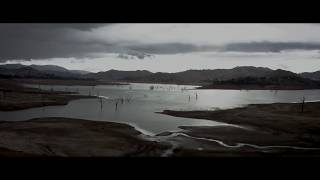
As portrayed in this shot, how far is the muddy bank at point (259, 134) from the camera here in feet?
35.4

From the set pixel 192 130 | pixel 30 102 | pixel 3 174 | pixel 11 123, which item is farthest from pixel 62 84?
pixel 3 174

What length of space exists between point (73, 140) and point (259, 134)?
7.34 metres

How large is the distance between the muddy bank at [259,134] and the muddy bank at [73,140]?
5.25 ft

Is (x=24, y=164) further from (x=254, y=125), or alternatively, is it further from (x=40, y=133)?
(x=254, y=125)

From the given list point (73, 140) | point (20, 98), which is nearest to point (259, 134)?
point (73, 140)

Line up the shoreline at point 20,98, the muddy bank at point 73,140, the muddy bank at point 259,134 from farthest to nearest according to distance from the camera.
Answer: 1. the shoreline at point 20,98
2. the muddy bank at point 259,134
3. the muddy bank at point 73,140

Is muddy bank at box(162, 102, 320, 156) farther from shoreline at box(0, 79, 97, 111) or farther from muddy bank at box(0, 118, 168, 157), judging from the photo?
shoreline at box(0, 79, 97, 111)

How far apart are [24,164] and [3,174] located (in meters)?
0.21

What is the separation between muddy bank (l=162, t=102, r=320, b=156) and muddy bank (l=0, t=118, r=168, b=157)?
1.60m

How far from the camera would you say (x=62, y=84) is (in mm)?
40562

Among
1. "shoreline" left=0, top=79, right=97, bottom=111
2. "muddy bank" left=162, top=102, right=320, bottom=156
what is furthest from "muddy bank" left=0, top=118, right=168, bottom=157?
"shoreline" left=0, top=79, right=97, bottom=111

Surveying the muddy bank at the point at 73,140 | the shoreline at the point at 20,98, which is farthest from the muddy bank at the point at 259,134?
the shoreline at the point at 20,98

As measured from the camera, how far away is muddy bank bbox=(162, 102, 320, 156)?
10797 mm

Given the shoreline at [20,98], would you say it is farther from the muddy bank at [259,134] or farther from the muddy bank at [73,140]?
the muddy bank at [259,134]
